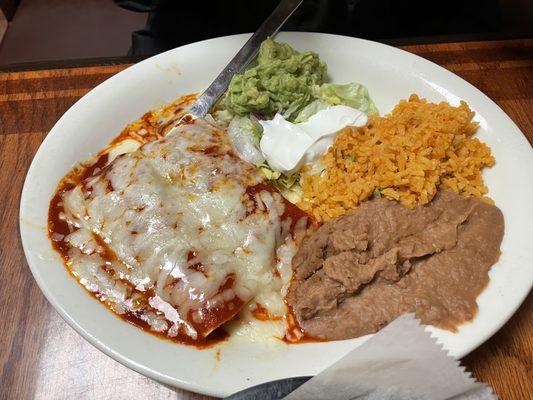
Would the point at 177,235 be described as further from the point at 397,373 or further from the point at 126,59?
the point at 126,59

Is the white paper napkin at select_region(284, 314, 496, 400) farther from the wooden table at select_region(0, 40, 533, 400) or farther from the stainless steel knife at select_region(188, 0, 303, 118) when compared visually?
the stainless steel knife at select_region(188, 0, 303, 118)

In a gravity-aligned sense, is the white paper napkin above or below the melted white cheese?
above

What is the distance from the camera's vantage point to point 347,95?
84.5 inches

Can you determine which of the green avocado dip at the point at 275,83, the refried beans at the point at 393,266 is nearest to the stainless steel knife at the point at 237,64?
the green avocado dip at the point at 275,83

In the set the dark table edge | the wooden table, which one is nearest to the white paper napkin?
A: the wooden table

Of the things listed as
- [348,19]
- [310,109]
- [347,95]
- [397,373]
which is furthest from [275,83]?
[397,373]

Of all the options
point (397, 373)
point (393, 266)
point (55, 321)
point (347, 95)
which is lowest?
point (55, 321)

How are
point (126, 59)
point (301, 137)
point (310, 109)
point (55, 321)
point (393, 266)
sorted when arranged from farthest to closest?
point (126, 59)
point (310, 109)
point (301, 137)
point (55, 321)
point (393, 266)

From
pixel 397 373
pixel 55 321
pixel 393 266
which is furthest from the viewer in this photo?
pixel 55 321

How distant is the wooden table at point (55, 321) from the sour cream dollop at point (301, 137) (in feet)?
2.35

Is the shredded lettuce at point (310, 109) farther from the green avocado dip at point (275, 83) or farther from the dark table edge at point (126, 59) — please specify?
the dark table edge at point (126, 59)

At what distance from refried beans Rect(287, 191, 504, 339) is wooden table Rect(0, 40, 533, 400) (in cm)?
21

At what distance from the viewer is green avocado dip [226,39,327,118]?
199cm

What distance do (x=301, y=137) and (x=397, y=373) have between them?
46.1 inches
